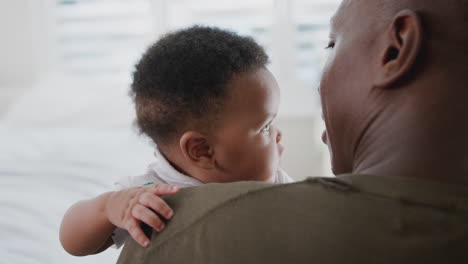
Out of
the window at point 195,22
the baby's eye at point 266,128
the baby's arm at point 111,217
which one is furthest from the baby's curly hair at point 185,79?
the window at point 195,22

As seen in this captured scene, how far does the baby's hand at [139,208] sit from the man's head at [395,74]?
27cm

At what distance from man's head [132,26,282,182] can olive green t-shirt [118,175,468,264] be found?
0.43 meters

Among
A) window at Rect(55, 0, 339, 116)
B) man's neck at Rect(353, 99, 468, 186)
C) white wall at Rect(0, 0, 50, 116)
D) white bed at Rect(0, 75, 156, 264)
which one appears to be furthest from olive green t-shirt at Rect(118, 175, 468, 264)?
white wall at Rect(0, 0, 50, 116)

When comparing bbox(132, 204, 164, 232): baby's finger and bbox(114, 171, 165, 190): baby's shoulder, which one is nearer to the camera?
bbox(132, 204, 164, 232): baby's finger

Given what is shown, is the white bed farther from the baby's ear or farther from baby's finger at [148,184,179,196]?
baby's finger at [148,184,179,196]

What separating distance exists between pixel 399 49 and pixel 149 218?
0.39m

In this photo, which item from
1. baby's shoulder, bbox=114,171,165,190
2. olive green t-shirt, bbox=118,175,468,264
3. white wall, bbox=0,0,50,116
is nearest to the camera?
olive green t-shirt, bbox=118,175,468,264

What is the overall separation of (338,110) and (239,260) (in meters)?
0.28

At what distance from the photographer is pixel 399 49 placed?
23.9 inches

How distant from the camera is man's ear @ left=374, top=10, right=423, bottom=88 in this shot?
1.92ft

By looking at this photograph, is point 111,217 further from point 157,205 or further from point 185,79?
point 185,79

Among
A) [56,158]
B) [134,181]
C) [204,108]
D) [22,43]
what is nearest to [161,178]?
[134,181]

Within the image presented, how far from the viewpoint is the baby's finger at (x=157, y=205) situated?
0.64m

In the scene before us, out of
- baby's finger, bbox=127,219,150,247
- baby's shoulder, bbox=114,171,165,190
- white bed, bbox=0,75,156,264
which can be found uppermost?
baby's finger, bbox=127,219,150,247
